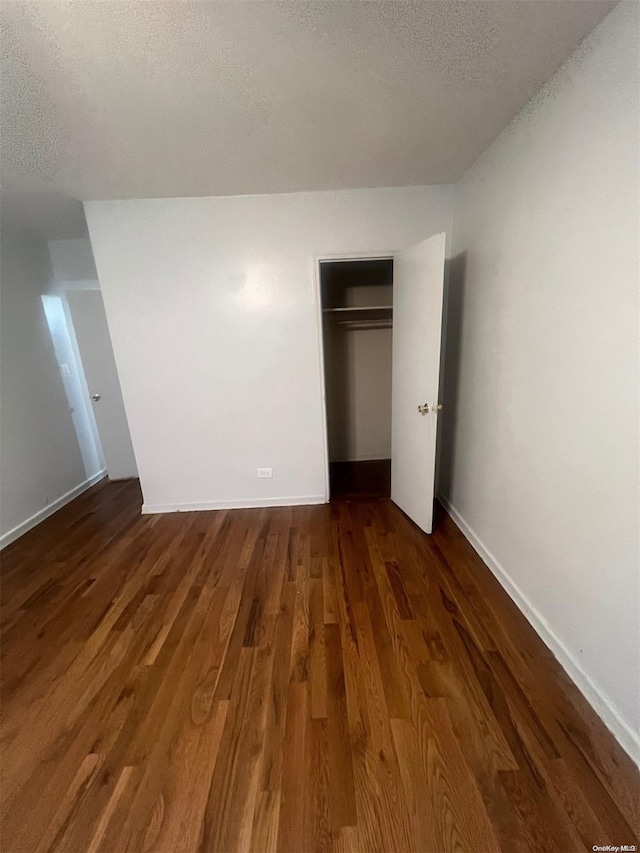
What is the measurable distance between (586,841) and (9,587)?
3.12m

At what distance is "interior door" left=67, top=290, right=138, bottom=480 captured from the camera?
11.4 feet

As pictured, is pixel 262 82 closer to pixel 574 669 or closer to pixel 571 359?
pixel 571 359

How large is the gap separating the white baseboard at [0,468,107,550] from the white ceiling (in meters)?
2.64

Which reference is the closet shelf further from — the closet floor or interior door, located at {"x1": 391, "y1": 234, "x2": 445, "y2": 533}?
the closet floor

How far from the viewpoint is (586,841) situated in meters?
0.96

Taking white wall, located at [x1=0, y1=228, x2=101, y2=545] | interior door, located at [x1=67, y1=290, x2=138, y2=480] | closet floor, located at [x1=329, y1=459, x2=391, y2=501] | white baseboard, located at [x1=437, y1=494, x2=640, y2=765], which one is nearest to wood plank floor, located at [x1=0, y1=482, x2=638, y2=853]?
white baseboard, located at [x1=437, y1=494, x2=640, y2=765]

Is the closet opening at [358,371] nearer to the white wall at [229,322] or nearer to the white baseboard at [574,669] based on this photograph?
the white wall at [229,322]

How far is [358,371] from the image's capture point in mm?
3861

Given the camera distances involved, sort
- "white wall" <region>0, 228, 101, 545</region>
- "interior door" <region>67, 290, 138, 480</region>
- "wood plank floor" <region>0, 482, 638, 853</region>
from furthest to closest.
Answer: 1. "interior door" <region>67, 290, 138, 480</region>
2. "white wall" <region>0, 228, 101, 545</region>
3. "wood plank floor" <region>0, 482, 638, 853</region>

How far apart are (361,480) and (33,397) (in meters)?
3.31

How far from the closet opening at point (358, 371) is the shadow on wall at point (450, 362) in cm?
79

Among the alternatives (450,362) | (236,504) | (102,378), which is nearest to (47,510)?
(102,378)

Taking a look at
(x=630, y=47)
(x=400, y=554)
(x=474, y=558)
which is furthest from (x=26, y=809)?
(x=630, y=47)

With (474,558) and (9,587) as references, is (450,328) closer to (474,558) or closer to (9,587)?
(474,558)
